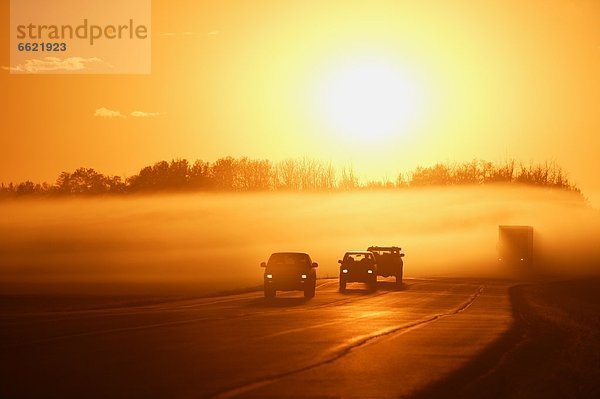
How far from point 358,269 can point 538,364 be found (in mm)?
36371

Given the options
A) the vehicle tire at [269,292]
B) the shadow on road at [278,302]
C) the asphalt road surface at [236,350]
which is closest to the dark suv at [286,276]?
the vehicle tire at [269,292]

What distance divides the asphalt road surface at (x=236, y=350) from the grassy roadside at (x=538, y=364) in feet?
1.43

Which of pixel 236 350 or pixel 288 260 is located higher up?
pixel 288 260

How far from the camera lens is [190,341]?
22.5m

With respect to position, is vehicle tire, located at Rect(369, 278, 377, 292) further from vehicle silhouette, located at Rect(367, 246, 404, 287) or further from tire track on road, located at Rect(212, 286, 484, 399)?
tire track on road, located at Rect(212, 286, 484, 399)

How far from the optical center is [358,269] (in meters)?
55.5

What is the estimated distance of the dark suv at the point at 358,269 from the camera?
54.4 meters

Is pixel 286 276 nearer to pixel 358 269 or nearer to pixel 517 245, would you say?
pixel 358 269

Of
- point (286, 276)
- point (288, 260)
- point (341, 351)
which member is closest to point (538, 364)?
point (341, 351)

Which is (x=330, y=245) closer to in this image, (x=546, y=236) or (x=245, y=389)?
(x=546, y=236)

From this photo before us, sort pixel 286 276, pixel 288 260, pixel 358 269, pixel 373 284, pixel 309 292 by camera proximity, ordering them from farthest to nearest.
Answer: pixel 373 284 → pixel 358 269 → pixel 309 292 → pixel 288 260 → pixel 286 276

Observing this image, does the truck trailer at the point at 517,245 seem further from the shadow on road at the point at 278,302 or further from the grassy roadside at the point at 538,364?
the grassy roadside at the point at 538,364

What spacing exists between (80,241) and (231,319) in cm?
11589

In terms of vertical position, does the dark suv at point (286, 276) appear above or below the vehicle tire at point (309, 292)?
above
